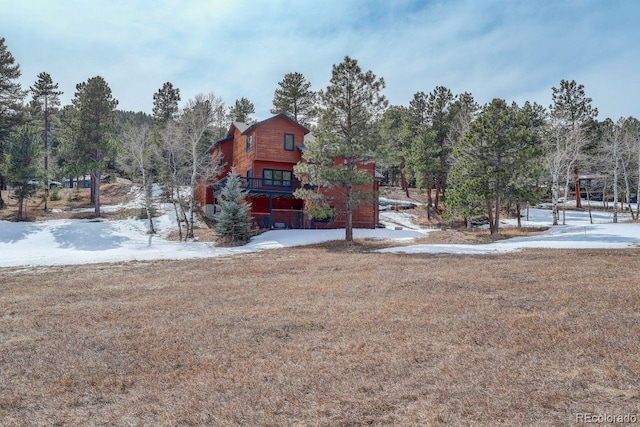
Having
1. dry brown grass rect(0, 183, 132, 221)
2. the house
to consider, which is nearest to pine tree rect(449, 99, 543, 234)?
the house

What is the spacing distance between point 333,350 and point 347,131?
788 inches

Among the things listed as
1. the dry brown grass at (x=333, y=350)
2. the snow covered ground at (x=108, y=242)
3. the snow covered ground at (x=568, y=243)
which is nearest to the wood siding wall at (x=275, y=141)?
the snow covered ground at (x=108, y=242)

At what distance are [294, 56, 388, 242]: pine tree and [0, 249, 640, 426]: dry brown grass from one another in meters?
12.4

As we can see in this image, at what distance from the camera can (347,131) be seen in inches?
977

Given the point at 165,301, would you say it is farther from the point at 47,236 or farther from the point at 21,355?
the point at 47,236

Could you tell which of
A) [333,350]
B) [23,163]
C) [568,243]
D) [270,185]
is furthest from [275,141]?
[333,350]

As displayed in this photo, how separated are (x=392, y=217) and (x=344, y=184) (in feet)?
61.2

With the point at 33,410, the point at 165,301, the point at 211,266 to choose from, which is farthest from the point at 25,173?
the point at 33,410

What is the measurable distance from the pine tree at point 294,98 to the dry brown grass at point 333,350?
4346cm

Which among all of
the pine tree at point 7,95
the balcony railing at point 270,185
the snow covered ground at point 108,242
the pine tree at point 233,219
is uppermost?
the pine tree at point 7,95

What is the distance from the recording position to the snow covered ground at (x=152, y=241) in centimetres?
1950

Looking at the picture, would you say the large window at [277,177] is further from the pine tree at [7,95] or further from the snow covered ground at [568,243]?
the pine tree at [7,95]

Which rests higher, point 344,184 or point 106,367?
point 344,184

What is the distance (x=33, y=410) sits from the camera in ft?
15.6
